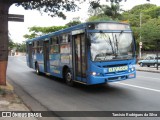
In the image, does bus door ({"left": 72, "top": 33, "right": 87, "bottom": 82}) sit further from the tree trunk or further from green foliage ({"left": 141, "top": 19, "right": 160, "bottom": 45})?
green foliage ({"left": 141, "top": 19, "right": 160, "bottom": 45})

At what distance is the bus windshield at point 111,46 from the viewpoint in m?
11.6

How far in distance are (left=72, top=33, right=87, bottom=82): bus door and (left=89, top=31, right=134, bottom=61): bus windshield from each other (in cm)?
52

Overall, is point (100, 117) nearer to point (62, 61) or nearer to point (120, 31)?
point (120, 31)

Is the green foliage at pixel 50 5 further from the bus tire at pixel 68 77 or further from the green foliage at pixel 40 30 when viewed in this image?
the green foliage at pixel 40 30

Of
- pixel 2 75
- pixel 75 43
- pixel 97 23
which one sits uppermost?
pixel 97 23

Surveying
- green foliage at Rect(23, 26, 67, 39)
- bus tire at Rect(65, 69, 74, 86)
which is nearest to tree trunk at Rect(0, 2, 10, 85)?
bus tire at Rect(65, 69, 74, 86)

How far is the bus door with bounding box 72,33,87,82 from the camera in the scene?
12.1 m

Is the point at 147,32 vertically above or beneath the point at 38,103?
above

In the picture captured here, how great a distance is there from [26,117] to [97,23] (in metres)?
5.81

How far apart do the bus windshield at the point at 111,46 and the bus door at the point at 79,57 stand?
52 cm

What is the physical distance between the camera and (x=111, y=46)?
38.9ft

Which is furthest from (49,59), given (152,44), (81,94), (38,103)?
(152,44)

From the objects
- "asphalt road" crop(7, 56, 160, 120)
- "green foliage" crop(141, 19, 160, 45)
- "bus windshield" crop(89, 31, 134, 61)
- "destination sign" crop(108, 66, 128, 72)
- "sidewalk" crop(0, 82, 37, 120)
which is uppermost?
"green foliage" crop(141, 19, 160, 45)

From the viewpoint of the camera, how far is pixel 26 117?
7.28 meters
